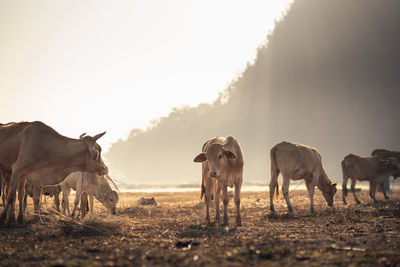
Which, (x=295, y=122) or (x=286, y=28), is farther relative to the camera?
(x=286, y=28)

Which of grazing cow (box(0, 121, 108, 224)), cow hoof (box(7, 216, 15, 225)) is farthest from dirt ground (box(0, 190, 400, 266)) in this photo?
grazing cow (box(0, 121, 108, 224))

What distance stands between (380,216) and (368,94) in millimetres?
68407

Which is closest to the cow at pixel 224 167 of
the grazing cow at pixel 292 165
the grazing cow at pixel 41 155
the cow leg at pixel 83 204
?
the grazing cow at pixel 41 155

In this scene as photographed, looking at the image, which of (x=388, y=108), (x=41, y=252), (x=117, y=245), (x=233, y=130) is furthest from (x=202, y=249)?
(x=233, y=130)

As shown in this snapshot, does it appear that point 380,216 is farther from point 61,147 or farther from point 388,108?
point 388,108

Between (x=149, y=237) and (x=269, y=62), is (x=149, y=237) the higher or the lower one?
the lower one

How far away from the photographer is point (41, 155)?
9.30m

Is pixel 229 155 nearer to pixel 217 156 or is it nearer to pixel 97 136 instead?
pixel 217 156

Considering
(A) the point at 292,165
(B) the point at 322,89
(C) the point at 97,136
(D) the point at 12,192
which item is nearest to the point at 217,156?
(C) the point at 97,136

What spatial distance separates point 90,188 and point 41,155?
201 inches

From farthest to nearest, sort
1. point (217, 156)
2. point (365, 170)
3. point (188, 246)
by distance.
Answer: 1. point (365, 170)
2. point (217, 156)
3. point (188, 246)

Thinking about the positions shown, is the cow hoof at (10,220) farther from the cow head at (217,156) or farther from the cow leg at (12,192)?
the cow head at (217,156)

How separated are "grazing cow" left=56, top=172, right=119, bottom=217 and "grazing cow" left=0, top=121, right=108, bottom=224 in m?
3.70

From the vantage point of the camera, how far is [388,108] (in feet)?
222
